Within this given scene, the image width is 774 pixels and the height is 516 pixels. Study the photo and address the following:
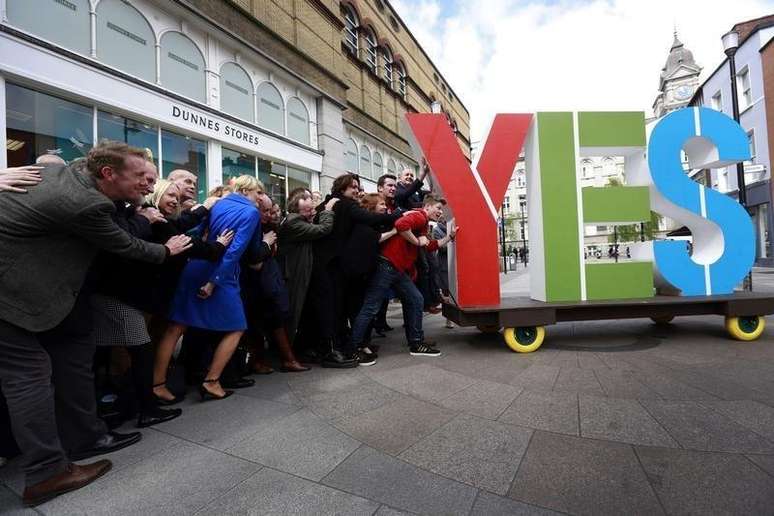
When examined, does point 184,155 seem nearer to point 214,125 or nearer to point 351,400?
point 214,125

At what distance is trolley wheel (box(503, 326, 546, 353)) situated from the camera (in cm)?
462

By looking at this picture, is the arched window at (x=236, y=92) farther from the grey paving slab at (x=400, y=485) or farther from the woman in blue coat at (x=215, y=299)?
the grey paving slab at (x=400, y=485)

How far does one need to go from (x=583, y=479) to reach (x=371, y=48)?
17895 millimetres

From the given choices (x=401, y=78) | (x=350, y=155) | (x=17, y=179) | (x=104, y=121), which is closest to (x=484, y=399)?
(x=17, y=179)

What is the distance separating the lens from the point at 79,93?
6.61m

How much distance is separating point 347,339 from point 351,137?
Result: 11.6m

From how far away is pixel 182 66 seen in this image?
8570 millimetres

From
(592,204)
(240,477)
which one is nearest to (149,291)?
(240,477)

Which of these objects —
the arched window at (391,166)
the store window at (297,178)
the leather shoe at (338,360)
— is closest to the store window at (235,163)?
the store window at (297,178)

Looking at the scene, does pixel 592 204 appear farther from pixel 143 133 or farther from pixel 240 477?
pixel 143 133

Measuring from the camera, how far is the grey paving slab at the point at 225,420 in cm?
264

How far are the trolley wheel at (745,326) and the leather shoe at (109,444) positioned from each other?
20.8 feet

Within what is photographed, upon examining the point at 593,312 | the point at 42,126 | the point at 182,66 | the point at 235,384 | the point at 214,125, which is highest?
the point at 182,66

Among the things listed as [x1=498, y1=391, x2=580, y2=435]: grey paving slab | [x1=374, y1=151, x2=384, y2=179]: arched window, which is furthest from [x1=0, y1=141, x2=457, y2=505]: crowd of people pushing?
[x1=374, y1=151, x2=384, y2=179]: arched window
